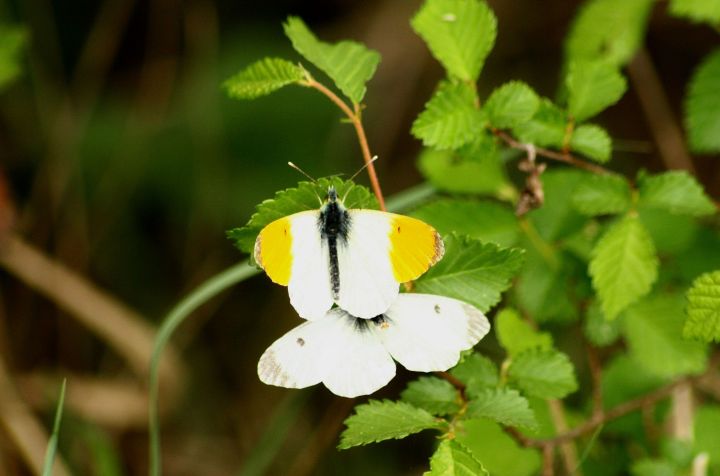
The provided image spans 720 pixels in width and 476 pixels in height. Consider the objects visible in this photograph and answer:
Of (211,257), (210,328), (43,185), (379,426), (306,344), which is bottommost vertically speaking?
(379,426)

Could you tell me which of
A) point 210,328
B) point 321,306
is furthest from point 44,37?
point 321,306

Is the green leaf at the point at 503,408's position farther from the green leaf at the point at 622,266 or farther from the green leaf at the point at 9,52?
the green leaf at the point at 9,52

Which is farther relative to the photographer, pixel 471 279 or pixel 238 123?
pixel 238 123

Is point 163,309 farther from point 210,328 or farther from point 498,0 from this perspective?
point 498,0

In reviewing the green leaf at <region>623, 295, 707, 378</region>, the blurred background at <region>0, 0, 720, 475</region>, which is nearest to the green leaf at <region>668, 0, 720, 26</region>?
the green leaf at <region>623, 295, 707, 378</region>

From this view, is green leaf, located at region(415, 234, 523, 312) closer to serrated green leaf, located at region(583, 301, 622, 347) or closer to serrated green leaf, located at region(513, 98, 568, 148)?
serrated green leaf, located at region(513, 98, 568, 148)

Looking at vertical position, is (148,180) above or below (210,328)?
above

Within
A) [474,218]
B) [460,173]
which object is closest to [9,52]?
[460,173]
